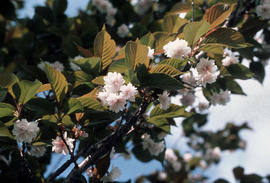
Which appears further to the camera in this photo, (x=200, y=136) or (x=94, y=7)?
(x=200, y=136)

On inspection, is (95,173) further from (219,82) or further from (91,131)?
(219,82)

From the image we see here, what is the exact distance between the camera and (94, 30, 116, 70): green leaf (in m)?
1.51

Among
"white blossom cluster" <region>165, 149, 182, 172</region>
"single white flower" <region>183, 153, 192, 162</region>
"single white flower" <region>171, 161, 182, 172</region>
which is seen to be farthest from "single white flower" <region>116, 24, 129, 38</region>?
"single white flower" <region>183, 153, 192, 162</region>

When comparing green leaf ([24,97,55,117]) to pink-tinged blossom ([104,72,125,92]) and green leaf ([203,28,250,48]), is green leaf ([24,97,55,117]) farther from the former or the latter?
green leaf ([203,28,250,48])

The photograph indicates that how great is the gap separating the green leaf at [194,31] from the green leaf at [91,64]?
50cm

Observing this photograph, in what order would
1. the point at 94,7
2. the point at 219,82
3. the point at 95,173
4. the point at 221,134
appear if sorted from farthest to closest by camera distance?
the point at 221,134 < the point at 94,7 < the point at 219,82 < the point at 95,173

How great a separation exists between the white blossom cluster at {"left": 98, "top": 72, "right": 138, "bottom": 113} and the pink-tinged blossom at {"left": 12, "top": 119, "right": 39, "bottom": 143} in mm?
379

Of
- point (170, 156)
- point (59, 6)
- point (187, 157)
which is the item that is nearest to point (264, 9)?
point (59, 6)

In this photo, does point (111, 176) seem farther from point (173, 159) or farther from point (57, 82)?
point (173, 159)

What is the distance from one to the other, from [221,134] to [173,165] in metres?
1.60

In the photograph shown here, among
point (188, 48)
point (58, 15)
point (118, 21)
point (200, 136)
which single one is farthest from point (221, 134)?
point (188, 48)

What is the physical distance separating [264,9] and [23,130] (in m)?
1.94

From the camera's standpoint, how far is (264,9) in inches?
82.8

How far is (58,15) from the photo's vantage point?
9.91 ft
